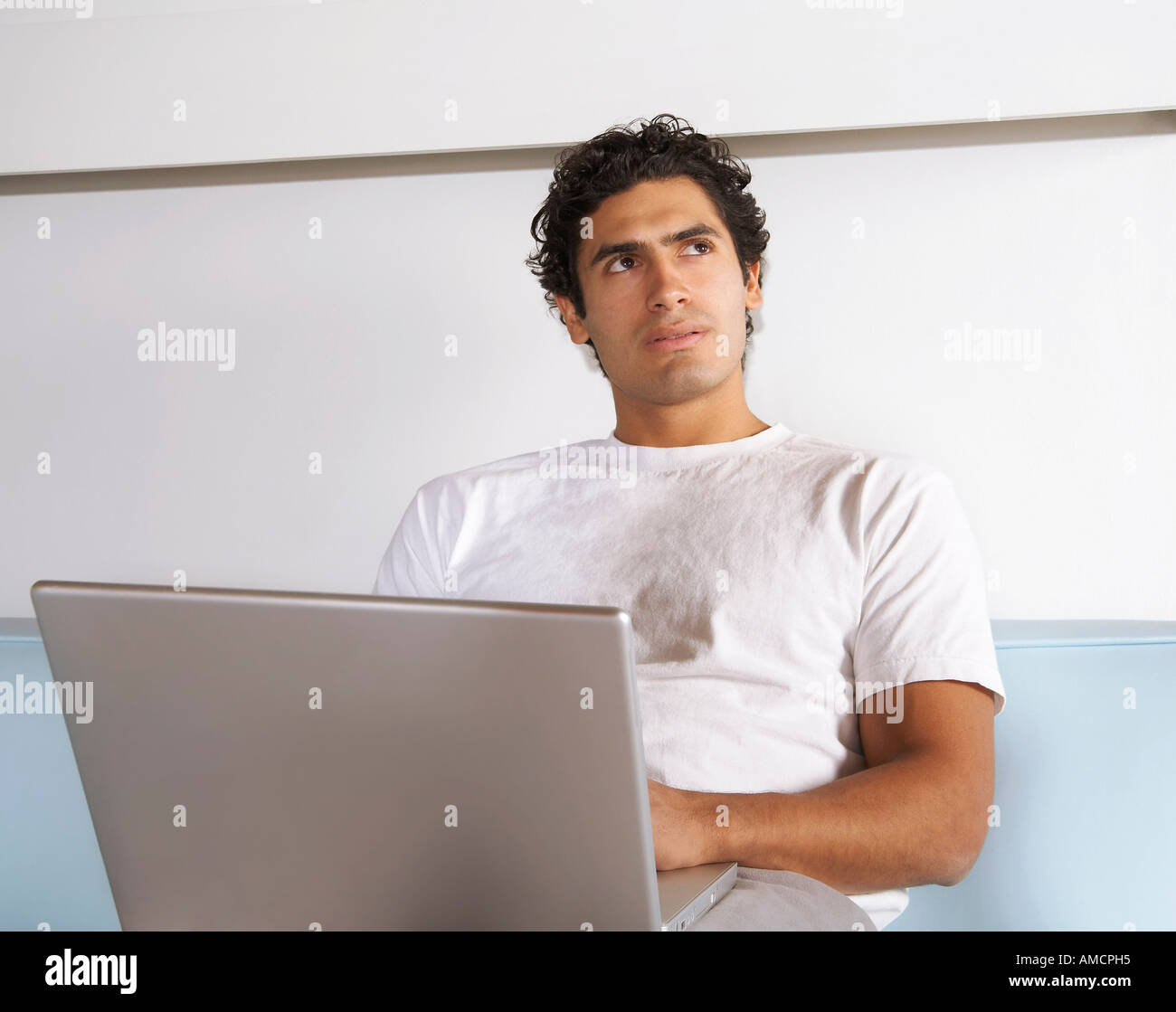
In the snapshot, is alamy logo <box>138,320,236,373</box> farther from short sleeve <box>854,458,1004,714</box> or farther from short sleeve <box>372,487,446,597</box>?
short sleeve <box>854,458,1004,714</box>

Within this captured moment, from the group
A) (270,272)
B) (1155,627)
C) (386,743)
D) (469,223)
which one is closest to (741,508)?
(1155,627)

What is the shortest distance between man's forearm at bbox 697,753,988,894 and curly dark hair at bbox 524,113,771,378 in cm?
63

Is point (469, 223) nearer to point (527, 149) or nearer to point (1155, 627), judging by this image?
point (527, 149)

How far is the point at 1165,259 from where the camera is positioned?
1.61 metres

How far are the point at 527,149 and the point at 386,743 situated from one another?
4.58ft

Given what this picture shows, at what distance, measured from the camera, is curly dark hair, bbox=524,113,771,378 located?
1.53 m

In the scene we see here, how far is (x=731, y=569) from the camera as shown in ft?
3.97

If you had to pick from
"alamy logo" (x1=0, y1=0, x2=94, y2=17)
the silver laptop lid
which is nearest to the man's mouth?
the silver laptop lid

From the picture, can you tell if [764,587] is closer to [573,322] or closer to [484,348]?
[573,322]
